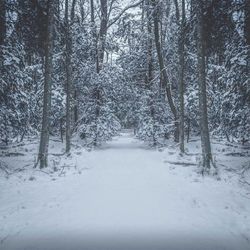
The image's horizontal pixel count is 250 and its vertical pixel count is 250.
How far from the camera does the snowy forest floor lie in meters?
4.93

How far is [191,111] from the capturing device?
1816 cm

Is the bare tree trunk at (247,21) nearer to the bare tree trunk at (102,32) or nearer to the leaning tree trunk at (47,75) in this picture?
the leaning tree trunk at (47,75)

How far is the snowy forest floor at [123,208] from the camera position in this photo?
4.93m

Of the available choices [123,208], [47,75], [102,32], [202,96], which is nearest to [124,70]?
[102,32]

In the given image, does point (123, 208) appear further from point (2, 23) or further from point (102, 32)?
point (102, 32)

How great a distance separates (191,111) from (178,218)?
12880 millimetres

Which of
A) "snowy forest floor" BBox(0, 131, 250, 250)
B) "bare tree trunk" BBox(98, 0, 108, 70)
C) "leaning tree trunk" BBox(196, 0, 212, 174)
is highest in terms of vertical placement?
"bare tree trunk" BBox(98, 0, 108, 70)

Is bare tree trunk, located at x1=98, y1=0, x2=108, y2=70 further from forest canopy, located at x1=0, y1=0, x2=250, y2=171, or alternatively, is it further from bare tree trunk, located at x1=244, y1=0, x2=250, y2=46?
bare tree trunk, located at x1=244, y1=0, x2=250, y2=46

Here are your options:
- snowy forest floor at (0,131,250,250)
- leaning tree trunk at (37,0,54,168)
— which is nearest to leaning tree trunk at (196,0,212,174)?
snowy forest floor at (0,131,250,250)

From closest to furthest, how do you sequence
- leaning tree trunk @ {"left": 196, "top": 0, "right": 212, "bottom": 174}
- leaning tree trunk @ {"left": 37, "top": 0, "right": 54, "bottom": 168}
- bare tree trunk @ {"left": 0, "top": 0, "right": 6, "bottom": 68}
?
bare tree trunk @ {"left": 0, "top": 0, "right": 6, "bottom": 68} → leaning tree trunk @ {"left": 196, "top": 0, "right": 212, "bottom": 174} → leaning tree trunk @ {"left": 37, "top": 0, "right": 54, "bottom": 168}

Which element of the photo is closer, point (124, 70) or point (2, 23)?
point (2, 23)

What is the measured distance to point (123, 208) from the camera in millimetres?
6551

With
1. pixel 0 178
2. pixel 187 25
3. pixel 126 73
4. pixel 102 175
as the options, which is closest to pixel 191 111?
pixel 126 73

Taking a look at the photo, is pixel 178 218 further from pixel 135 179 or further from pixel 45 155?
pixel 45 155
